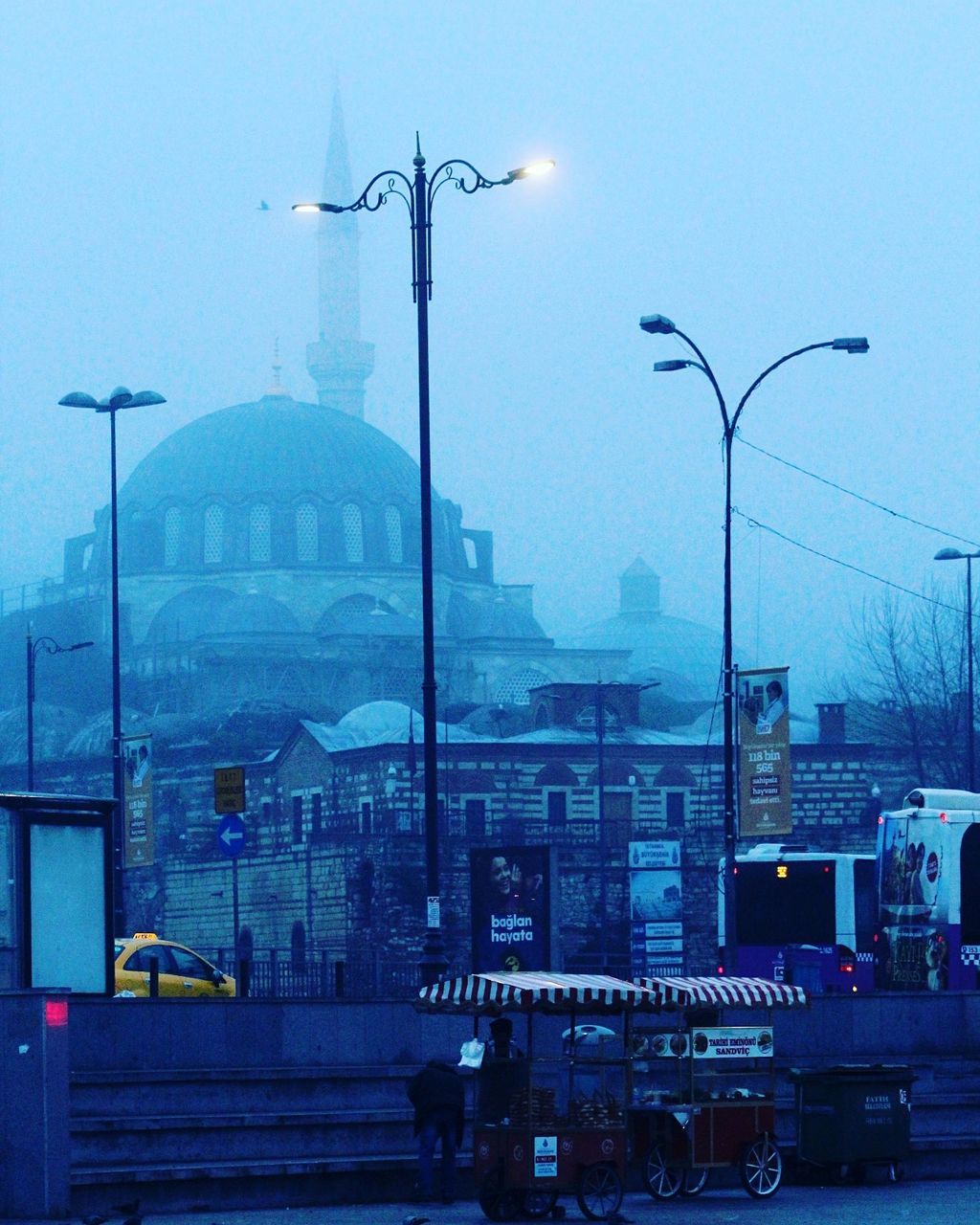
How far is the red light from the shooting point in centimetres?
1583

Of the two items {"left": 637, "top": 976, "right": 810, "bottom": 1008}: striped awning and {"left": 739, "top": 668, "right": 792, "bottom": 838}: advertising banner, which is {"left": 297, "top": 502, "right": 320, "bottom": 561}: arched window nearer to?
{"left": 739, "top": 668, "right": 792, "bottom": 838}: advertising banner

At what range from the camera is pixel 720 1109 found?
17469mm

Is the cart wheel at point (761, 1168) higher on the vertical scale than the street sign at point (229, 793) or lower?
lower

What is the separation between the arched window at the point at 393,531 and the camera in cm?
11400

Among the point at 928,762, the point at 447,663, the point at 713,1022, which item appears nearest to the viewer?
the point at 713,1022

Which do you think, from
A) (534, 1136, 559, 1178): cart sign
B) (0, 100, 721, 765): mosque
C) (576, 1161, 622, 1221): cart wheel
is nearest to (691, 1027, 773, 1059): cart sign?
(576, 1161, 622, 1221): cart wheel

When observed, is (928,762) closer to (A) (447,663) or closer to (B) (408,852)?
(B) (408,852)

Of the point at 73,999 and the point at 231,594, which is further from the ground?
the point at 231,594

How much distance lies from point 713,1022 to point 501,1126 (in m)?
2.74

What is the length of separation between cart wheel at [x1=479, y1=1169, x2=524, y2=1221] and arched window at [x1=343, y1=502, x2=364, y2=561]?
97.2 m

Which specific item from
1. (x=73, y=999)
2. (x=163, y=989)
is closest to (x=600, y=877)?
(x=163, y=989)

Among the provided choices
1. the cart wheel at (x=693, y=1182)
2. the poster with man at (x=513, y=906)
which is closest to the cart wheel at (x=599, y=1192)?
the cart wheel at (x=693, y=1182)

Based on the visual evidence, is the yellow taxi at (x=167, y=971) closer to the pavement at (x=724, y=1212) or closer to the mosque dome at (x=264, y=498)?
the pavement at (x=724, y=1212)

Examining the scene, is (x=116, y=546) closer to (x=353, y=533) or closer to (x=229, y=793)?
(x=229, y=793)
